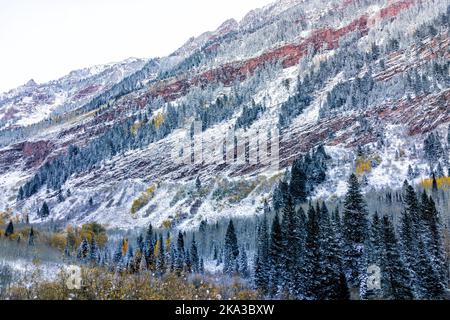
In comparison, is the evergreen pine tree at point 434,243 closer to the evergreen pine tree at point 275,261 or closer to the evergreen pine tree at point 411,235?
the evergreen pine tree at point 411,235

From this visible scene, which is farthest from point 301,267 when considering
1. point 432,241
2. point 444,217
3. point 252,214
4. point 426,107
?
point 426,107

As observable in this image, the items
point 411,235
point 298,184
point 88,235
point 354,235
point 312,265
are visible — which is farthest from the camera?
point 298,184

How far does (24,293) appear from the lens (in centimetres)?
3092

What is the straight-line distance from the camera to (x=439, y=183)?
132000 millimetres

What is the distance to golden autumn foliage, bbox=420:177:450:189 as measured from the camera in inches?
5113

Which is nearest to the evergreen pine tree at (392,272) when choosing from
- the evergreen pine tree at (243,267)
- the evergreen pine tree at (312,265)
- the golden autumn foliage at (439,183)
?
the evergreen pine tree at (312,265)

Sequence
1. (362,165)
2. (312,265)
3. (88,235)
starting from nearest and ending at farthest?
1. (312,265)
2. (88,235)
3. (362,165)

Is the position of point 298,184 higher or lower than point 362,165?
lower

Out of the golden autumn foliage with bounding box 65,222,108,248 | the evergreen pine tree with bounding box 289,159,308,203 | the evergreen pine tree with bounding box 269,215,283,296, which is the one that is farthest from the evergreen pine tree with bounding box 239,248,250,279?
the golden autumn foliage with bounding box 65,222,108,248

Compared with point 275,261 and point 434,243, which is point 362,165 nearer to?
point 434,243

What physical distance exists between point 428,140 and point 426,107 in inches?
997

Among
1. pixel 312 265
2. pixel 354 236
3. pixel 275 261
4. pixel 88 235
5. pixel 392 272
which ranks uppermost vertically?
pixel 88 235

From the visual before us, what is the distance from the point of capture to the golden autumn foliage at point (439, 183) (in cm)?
12988

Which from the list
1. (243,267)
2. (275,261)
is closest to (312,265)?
(275,261)
